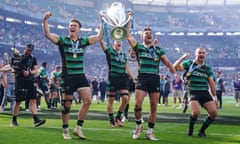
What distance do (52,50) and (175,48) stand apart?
2497 cm

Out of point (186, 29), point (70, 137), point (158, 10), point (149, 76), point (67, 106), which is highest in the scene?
point (158, 10)

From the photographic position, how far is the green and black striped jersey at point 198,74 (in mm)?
8516

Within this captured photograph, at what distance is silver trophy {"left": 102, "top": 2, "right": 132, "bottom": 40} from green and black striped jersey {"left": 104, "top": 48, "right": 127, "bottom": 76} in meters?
2.05

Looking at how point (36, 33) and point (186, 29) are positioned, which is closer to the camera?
point (36, 33)

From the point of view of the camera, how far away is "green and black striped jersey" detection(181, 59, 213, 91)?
8.52m

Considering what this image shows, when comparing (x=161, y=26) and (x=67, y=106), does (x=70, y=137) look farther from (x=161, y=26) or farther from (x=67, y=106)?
(x=161, y=26)

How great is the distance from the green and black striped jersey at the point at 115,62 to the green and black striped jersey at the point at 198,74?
2295mm

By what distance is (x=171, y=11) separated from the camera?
3258 inches

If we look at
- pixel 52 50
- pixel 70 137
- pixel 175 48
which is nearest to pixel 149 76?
pixel 70 137

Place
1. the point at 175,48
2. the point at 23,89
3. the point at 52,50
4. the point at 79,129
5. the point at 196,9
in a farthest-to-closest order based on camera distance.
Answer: the point at 196,9 → the point at 175,48 → the point at 52,50 → the point at 23,89 → the point at 79,129

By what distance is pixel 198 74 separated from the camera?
8539mm

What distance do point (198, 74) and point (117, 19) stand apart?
7.27 ft

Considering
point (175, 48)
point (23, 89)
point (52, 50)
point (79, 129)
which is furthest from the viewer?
point (175, 48)

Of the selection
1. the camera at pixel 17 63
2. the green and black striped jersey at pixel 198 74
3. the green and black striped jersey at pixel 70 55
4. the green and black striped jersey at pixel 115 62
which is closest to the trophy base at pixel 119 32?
the green and black striped jersey at pixel 70 55
